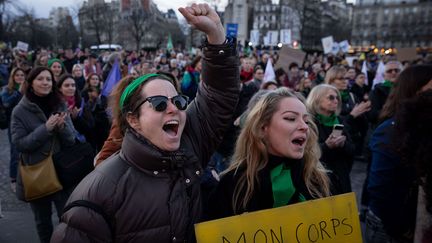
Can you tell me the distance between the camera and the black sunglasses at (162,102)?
1.69m

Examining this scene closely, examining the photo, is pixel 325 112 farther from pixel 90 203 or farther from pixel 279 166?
pixel 90 203

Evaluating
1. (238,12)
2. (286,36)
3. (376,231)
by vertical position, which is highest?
(238,12)

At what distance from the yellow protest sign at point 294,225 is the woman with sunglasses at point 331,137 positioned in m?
1.62

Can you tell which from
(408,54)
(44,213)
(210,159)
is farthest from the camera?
(408,54)

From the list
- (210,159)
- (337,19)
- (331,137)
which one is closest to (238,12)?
(337,19)

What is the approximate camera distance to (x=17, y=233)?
4270 mm

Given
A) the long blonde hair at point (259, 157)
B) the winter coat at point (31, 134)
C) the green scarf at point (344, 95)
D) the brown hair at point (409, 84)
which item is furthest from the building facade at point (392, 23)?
the long blonde hair at point (259, 157)

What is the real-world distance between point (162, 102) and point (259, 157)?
0.71 meters

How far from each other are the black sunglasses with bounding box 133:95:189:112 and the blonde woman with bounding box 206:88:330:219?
0.58 meters

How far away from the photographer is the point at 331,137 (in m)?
3.54

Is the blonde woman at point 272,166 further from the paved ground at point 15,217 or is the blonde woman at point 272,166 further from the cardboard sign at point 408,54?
the cardboard sign at point 408,54

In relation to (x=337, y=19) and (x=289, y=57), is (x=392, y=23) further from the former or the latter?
(x=289, y=57)

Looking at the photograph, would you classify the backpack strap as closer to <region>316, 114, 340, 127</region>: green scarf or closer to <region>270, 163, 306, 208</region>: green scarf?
<region>270, 163, 306, 208</region>: green scarf

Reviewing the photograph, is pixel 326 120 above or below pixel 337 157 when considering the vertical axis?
above
